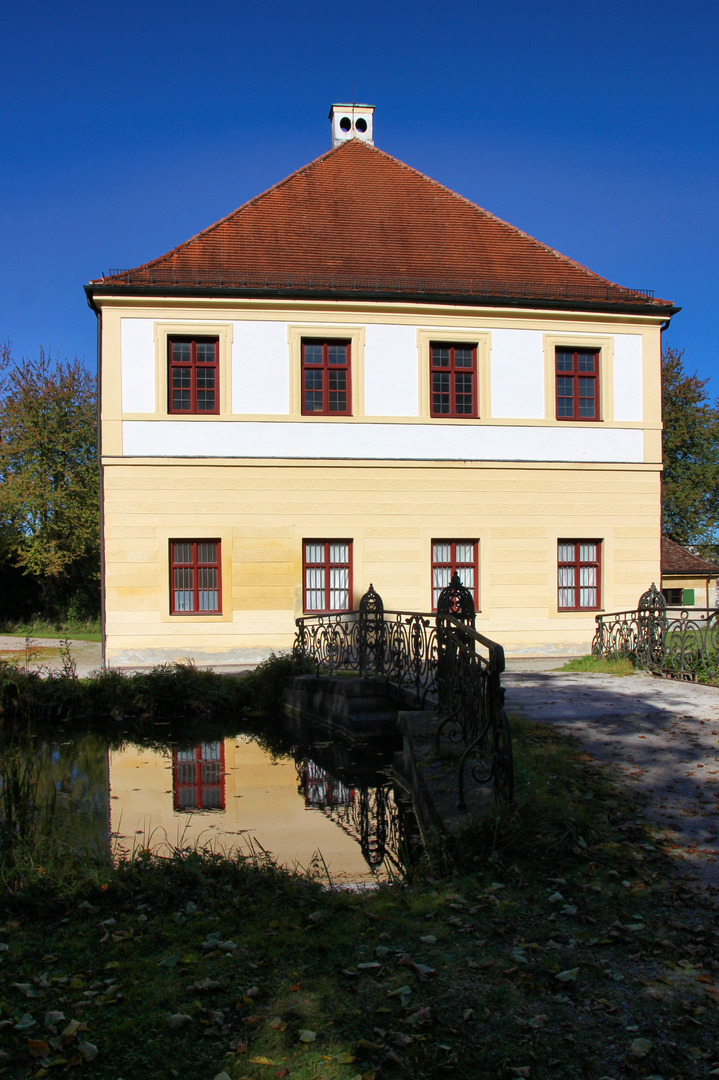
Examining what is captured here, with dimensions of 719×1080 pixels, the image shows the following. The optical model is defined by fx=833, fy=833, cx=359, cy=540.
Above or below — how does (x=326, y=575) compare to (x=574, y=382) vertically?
below

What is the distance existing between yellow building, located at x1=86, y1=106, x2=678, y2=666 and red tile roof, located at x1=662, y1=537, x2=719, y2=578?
8.80 meters

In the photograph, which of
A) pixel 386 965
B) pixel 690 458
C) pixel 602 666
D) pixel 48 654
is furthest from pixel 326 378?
pixel 690 458

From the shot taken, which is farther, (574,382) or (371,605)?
(574,382)

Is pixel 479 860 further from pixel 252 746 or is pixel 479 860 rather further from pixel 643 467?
pixel 643 467

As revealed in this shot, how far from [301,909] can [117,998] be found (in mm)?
1210

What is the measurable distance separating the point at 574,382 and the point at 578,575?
4380 millimetres

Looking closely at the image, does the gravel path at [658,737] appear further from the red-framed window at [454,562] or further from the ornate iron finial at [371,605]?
the red-framed window at [454,562]

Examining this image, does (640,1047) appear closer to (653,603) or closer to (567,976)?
(567,976)

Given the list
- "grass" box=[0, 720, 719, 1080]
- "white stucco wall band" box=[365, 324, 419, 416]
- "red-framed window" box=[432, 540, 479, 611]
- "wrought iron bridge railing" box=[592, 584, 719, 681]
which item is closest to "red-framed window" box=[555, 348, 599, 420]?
"white stucco wall band" box=[365, 324, 419, 416]

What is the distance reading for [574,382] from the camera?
62.1 feet

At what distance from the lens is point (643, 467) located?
61.8ft

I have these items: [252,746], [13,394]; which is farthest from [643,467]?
[13,394]

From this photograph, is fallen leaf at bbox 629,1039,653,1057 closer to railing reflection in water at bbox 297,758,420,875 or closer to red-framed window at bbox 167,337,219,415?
railing reflection in water at bbox 297,758,420,875

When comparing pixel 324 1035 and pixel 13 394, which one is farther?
pixel 13 394
